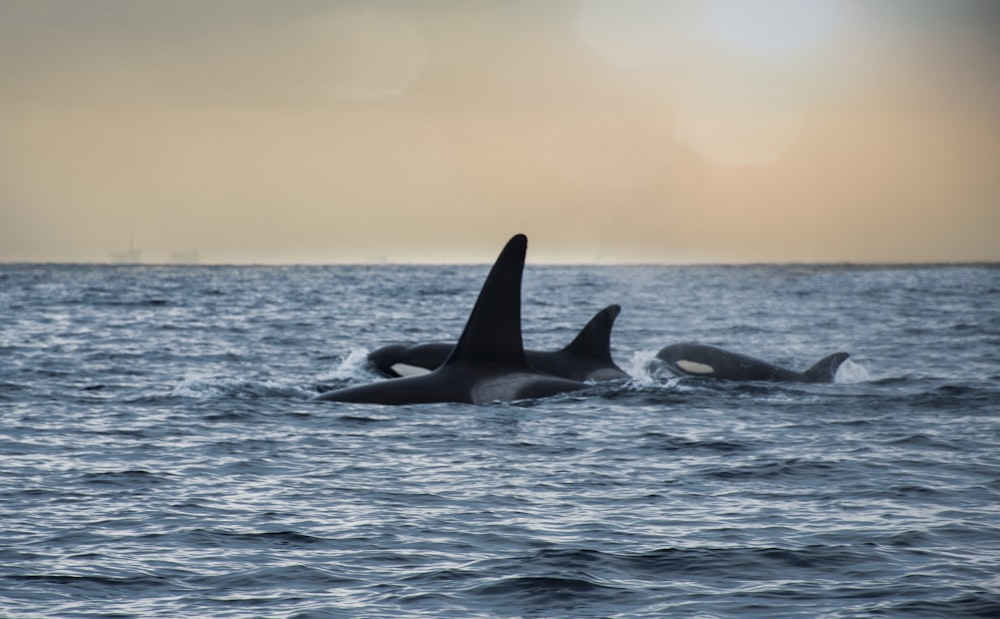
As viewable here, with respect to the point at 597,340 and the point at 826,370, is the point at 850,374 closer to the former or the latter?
the point at 826,370

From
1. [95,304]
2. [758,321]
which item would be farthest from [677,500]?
[95,304]

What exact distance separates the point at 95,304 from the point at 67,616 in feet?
181

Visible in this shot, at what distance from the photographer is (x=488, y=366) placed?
1589 cm

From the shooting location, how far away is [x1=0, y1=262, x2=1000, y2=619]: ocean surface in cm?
742

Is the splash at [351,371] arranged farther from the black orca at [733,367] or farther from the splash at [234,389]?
the black orca at [733,367]

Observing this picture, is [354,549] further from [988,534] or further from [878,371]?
[878,371]

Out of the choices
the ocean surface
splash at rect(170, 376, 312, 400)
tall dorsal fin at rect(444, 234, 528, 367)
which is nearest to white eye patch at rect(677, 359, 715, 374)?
the ocean surface

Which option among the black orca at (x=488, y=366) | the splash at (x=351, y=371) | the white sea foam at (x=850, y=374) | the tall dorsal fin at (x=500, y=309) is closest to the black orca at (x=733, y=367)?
the white sea foam at (x=850, y=374)

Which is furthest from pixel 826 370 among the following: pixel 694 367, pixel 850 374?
pixel 694 367

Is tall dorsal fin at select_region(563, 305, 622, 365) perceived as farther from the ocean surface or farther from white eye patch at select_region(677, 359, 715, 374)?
white eye patch at select_region(677, 359, 715, 374)

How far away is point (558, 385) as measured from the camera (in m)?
16.3

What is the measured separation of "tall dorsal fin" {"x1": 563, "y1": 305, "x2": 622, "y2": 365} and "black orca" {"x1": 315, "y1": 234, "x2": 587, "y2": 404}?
9.21 ft

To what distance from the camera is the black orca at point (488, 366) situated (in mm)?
15305

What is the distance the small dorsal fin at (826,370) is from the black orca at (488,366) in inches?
201
